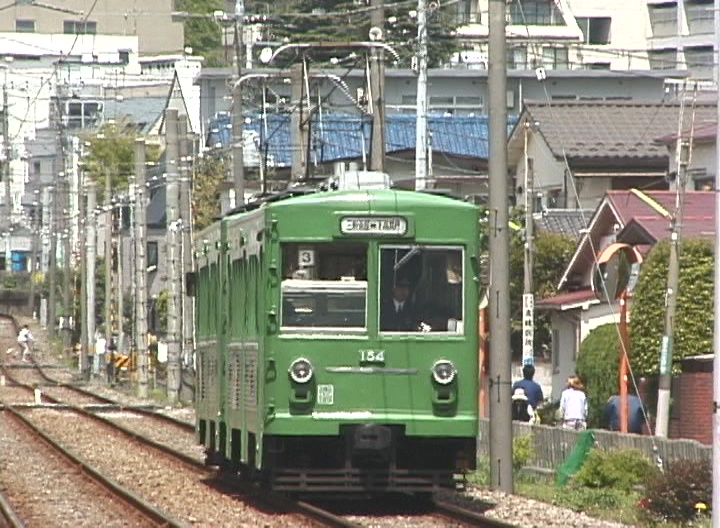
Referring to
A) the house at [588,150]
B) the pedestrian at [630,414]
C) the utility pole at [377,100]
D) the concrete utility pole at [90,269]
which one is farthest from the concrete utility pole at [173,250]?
the concrete utility pole at [90,269]

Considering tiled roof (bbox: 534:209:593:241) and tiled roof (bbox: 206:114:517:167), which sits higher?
tiled roof (bbox: 206:114:517:167)

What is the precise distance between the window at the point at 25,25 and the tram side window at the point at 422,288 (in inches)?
3810

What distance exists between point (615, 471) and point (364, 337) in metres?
4.17

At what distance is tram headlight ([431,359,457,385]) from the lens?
1650cm

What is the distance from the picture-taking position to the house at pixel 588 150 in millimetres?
49219

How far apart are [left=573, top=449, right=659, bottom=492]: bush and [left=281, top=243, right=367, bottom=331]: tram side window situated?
13.3 ft

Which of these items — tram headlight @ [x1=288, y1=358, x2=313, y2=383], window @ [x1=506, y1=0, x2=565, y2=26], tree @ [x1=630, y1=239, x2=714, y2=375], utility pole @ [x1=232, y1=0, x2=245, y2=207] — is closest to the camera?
tram headlight @ [x1=288, y1=358, x2=313, y2=383]

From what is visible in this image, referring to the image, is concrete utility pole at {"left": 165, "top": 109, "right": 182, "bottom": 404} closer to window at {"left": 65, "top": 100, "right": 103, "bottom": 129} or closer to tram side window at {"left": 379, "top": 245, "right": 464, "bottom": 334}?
tram side window at {"left": 379, "top": 245, "right": 464, "bottom": 334}

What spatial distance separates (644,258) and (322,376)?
1732 cm

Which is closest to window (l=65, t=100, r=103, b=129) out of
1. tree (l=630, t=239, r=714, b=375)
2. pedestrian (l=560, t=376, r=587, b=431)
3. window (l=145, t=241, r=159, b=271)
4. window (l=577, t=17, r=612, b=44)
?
window (l=145, t=241, r=159, b=271)

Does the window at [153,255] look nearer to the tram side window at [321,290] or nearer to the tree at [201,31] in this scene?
the tree at [201,31]

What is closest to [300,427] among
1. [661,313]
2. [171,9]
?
[661,313]

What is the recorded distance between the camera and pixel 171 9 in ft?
371

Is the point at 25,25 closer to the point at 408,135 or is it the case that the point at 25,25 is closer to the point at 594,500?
the point at 408,135
